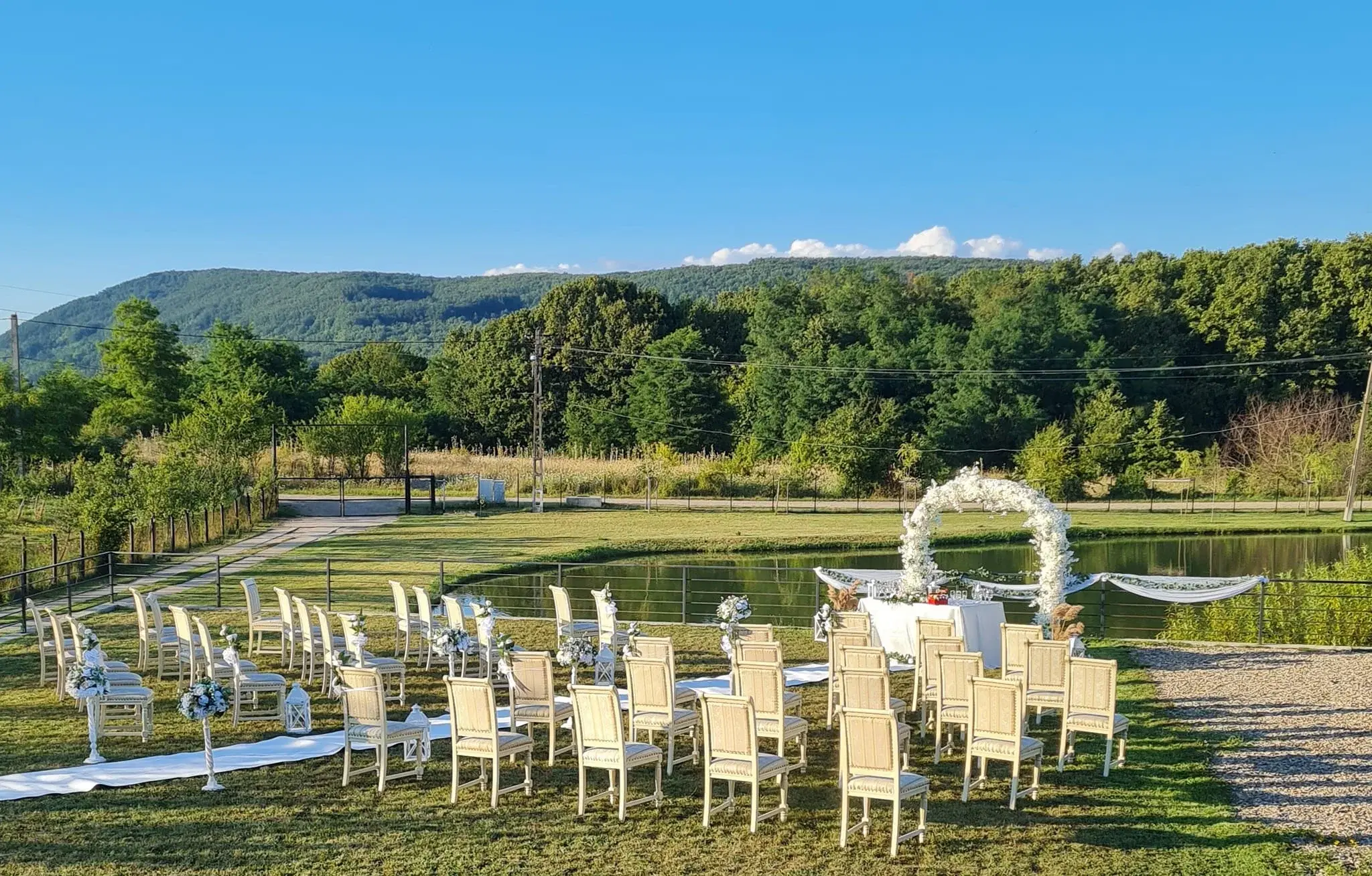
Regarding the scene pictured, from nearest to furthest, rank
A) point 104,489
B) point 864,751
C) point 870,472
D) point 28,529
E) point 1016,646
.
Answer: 1. point 864,751
2. point 1016,646
3. point 104,489
4. point 28,529
5. point 870,472

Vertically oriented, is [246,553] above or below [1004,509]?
below

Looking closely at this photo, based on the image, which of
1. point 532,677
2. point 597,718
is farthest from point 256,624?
point 597,718

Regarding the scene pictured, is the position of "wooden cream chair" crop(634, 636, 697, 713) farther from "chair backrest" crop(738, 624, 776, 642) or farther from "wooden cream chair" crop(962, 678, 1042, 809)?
"wooden cream chair" crop(962, 678, 1042, 809)

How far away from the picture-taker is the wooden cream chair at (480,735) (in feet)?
29.5

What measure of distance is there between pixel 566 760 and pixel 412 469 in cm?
4472

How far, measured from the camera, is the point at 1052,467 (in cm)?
4925

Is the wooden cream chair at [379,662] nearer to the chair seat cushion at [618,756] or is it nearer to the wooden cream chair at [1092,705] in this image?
the chair seat cushion at [618,756]

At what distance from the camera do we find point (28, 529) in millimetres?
31141

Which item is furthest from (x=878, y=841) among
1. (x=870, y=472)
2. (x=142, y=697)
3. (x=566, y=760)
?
(x=870, y=472)

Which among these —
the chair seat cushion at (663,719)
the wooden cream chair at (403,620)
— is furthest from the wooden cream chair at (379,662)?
the chair seat cushion at (663,719)

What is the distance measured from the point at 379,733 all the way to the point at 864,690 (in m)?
3.86

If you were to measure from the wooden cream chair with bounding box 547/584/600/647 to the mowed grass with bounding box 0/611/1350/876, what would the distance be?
421 cm

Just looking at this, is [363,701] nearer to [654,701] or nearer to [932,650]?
[654,701]

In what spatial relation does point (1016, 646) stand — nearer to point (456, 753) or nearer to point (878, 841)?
point (878, 841)
